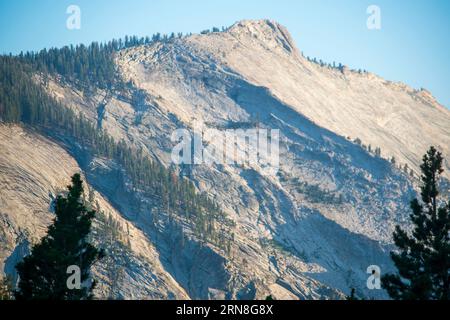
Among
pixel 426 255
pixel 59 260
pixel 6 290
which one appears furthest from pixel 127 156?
pixel 426 255

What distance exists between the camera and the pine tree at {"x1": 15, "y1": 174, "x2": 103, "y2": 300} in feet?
164

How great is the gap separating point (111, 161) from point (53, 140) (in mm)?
15079

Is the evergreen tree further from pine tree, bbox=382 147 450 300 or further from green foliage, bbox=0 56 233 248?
green foliage, bbox=0 56 233 248

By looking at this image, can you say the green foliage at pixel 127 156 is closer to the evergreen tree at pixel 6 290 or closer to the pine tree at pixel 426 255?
the evergreen tree at pixel 6 290

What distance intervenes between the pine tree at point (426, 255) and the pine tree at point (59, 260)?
20.7m

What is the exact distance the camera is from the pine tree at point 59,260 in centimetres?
4985

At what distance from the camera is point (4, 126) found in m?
184

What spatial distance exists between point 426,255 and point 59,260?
80.3 feet

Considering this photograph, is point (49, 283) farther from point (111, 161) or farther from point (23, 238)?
point (111, 161)

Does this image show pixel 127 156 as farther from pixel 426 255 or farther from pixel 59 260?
pixel 426 255

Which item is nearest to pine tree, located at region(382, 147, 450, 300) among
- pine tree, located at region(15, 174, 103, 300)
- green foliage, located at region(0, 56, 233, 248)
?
pine tree, located at region(15, 174, 103, 300)

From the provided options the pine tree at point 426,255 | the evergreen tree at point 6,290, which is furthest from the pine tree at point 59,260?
the pine tree at point 426,255

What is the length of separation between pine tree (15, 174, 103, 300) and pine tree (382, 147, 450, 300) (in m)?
20.7
